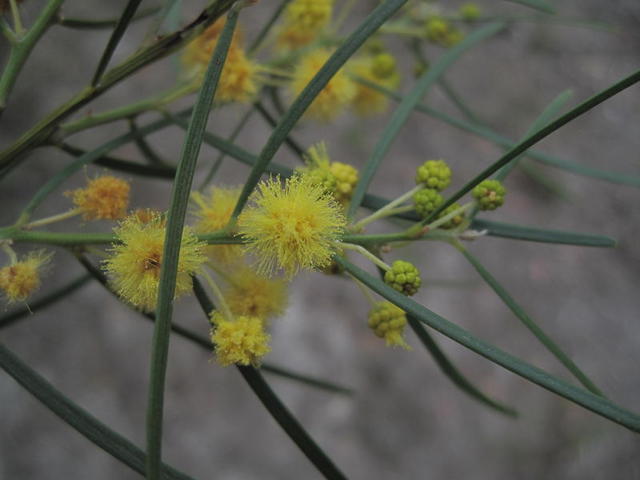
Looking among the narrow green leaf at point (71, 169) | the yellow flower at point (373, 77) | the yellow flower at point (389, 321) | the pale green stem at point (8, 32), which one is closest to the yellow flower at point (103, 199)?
the narrow green leaf at point (71, 169)

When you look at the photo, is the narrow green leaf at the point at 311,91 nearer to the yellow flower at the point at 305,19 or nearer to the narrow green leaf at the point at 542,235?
the narrow green leaf at the point at 542,235

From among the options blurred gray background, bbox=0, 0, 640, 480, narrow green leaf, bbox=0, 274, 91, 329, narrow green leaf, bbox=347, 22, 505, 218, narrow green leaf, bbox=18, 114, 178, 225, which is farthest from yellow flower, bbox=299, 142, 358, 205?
Answer: blurred gray background, bbox=0, 0, 640, 480

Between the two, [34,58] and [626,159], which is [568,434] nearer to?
[626,159]

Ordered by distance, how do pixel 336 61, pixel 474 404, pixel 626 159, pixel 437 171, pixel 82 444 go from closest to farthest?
1. pixel 336 61
2. pixel 437 171
3. pixel 82 444
4. pixel 474 404
5. pixel 626 159

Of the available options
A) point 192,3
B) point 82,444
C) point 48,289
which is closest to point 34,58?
point 192,3

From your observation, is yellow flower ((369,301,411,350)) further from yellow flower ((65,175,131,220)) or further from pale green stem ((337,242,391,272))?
yellow flower ((65,175,131,220))

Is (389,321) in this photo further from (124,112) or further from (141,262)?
(124,112)
